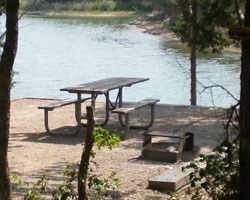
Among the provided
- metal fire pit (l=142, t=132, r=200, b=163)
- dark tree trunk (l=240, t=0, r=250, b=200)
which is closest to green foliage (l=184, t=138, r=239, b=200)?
dark tree trunk (l=240, t=0, r=250, b=200)

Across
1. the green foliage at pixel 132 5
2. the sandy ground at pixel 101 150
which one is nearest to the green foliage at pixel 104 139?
the sandy ground at pixel 101 150

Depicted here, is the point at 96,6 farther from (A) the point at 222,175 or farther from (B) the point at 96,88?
(A) the point at 222,175

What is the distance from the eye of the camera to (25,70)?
23484 mm

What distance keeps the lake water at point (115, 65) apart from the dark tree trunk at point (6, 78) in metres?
7.29

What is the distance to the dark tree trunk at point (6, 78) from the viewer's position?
18.5 ft

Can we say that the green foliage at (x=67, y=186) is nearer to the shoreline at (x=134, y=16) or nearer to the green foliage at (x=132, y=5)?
the shoreline at (x=134, y=16)

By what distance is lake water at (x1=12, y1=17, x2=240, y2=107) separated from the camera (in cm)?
1866

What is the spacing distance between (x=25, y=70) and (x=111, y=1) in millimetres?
29837

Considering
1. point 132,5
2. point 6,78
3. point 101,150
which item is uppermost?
point 6,78

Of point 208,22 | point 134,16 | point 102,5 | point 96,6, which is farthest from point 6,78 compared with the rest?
point 96,6

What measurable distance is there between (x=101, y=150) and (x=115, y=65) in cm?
1496

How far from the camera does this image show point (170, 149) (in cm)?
952

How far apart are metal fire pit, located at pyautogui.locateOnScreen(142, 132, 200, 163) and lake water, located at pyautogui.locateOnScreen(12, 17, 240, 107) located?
2978 millimetres

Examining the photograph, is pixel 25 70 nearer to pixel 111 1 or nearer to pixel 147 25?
pixel 147 25
